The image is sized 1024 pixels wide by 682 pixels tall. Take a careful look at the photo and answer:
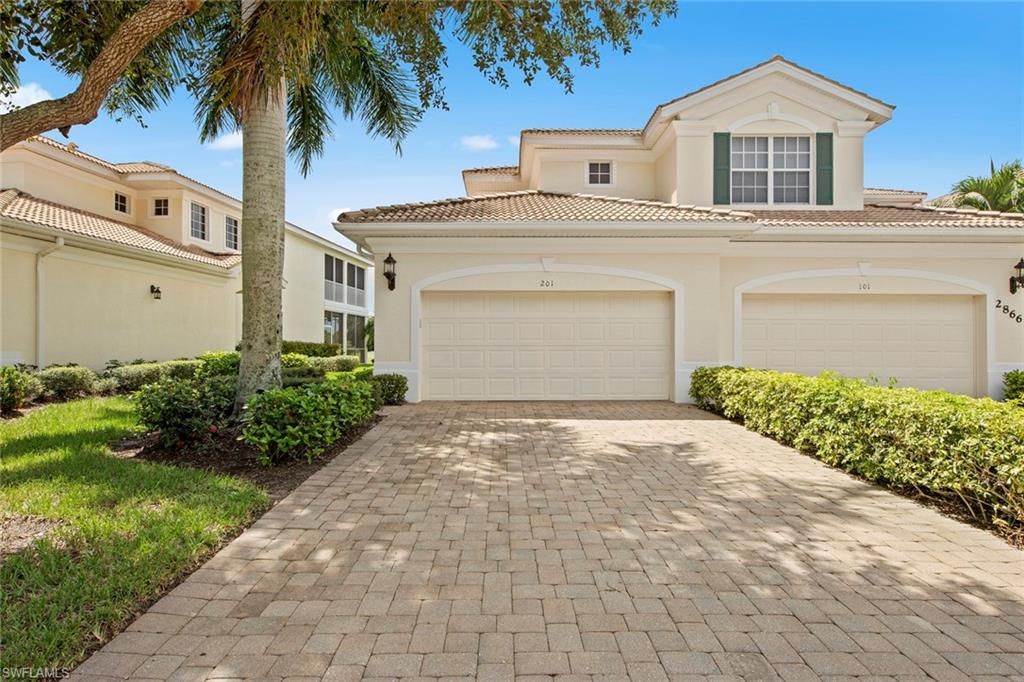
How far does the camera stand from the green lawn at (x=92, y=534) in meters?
2.83

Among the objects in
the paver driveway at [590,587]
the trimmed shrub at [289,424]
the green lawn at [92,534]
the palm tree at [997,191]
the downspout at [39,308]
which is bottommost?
the paver driveway at [590,587]

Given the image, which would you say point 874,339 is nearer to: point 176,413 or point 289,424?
point 289,424

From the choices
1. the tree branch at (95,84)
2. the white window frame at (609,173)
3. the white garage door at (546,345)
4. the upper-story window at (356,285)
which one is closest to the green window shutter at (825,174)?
the white window frame at (609,173)

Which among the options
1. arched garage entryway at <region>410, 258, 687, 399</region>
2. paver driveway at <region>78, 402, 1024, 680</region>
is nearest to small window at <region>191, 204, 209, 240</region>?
arched garage entryway at <region>410, 258, 687, 399</region>

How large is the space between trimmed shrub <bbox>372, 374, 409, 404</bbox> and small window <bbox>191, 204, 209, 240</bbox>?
1336cm

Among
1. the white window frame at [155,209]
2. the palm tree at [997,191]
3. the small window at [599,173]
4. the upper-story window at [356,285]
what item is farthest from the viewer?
the upper-story window at [356,285]

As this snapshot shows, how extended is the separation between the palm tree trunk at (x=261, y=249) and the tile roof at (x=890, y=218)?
32.3ft

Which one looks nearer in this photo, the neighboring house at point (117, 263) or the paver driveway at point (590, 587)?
the paver driveway at point (590, 587)

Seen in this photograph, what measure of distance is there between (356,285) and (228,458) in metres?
24.8

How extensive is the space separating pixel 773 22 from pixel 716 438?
7.69 metres

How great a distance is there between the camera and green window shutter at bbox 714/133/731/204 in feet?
43.9

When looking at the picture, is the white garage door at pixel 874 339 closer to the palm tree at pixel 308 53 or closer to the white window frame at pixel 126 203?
Result: the palm tree at pixel 308 53

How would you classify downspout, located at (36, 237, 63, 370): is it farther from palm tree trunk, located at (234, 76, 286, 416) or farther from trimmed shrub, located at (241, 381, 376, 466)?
trimmed shrub, located at (241, 381, 376, 466)

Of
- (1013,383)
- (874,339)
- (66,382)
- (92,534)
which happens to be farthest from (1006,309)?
(66,382)
